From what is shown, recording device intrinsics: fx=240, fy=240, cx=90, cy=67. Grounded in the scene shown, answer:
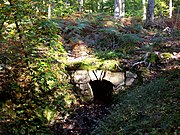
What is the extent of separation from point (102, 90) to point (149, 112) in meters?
3.39

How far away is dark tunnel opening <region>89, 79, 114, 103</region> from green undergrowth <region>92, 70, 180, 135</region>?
105cm

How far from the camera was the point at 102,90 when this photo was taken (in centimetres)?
874

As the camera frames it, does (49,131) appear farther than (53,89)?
No

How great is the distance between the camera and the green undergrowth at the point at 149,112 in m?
4.73

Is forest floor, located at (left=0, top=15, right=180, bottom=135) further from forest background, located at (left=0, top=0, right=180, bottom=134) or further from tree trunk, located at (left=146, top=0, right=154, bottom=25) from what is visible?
tree trunk, located at (left=146, top=0, right=154, bottom=25)

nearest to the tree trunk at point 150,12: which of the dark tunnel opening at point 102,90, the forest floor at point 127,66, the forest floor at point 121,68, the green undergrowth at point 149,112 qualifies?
the forest floor at point 121,68

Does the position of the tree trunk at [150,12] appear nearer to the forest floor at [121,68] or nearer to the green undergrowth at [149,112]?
the forest floor at [121,68]

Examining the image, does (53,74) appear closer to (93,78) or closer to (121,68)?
(93,78)

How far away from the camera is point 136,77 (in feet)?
26.8

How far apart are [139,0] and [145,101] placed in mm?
21283

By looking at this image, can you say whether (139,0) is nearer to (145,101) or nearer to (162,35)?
(162,35)

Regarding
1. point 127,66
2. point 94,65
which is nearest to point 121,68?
point 127,66

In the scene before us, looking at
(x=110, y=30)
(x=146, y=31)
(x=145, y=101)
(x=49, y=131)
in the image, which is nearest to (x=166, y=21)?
(x=146, y=31)

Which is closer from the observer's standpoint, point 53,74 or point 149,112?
point 149,112
